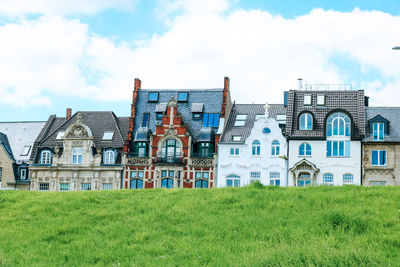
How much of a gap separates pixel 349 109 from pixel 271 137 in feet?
25.4

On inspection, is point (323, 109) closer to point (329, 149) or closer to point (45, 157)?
point (329, 149)

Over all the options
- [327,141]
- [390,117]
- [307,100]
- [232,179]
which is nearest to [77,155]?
[232,179]

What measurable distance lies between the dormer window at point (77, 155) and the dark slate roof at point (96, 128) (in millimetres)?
1764

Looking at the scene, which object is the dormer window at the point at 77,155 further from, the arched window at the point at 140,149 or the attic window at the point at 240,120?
the attic window at the point at 240,120

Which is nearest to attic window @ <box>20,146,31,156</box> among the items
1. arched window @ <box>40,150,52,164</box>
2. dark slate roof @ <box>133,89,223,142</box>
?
arched window @ <box>40,150,52,164</box>

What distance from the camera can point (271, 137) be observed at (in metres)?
56.3

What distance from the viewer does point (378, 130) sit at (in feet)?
179

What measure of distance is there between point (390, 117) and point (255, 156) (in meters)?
13.3

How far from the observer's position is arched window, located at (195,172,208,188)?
58.0m

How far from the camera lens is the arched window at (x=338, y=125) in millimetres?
54875

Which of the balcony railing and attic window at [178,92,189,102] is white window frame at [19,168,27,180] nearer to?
attic window at [178,92,189,102]

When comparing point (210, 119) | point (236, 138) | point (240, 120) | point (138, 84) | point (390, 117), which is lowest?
point (236, 138)

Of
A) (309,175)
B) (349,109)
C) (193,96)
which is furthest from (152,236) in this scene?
(193,96)

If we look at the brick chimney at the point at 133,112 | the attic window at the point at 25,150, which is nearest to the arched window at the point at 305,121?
the brick chimney at the point at 133,112
